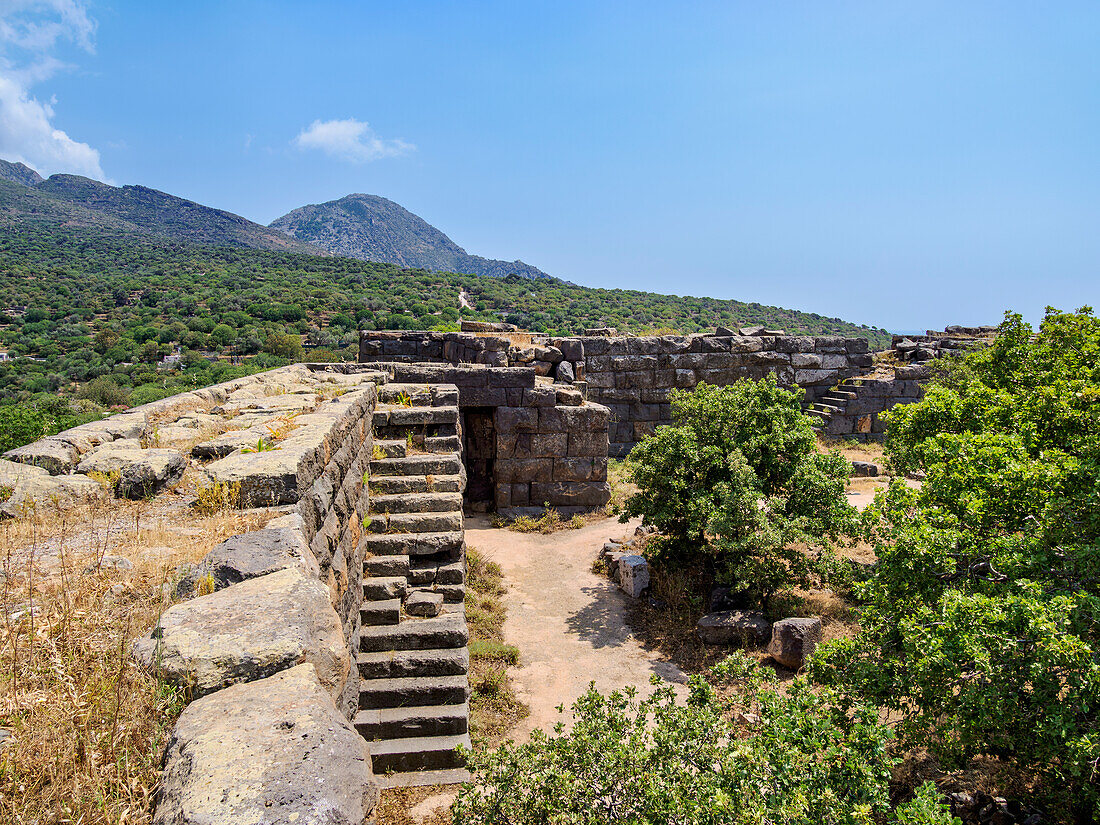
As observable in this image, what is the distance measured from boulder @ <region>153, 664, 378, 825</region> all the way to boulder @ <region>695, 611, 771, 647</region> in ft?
18.5

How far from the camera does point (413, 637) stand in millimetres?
5477

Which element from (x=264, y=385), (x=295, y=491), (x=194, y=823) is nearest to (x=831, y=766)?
(x=194, y=823)

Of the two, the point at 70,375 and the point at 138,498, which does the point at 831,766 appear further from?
the point at 70,375

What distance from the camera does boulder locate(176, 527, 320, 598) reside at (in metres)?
2.66

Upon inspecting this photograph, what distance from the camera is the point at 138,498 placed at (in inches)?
161

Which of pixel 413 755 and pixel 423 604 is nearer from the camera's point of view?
pixel 413 755

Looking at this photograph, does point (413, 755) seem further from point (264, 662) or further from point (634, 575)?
point (634, 575)

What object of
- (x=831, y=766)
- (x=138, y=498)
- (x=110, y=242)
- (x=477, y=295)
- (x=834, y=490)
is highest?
(x=110, y=242)

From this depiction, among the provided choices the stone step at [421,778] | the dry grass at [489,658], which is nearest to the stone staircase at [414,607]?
the stone step at [421,778]

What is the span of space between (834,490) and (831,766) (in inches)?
164

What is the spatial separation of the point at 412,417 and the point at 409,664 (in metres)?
3.30

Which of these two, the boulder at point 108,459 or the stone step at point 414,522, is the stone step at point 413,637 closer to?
the stone step at point 414,522

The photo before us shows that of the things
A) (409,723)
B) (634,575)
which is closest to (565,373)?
(634,575)

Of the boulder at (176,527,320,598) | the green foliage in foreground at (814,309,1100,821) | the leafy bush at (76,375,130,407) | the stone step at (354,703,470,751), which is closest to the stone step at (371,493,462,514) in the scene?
the stone step at (354,703,470,751)
